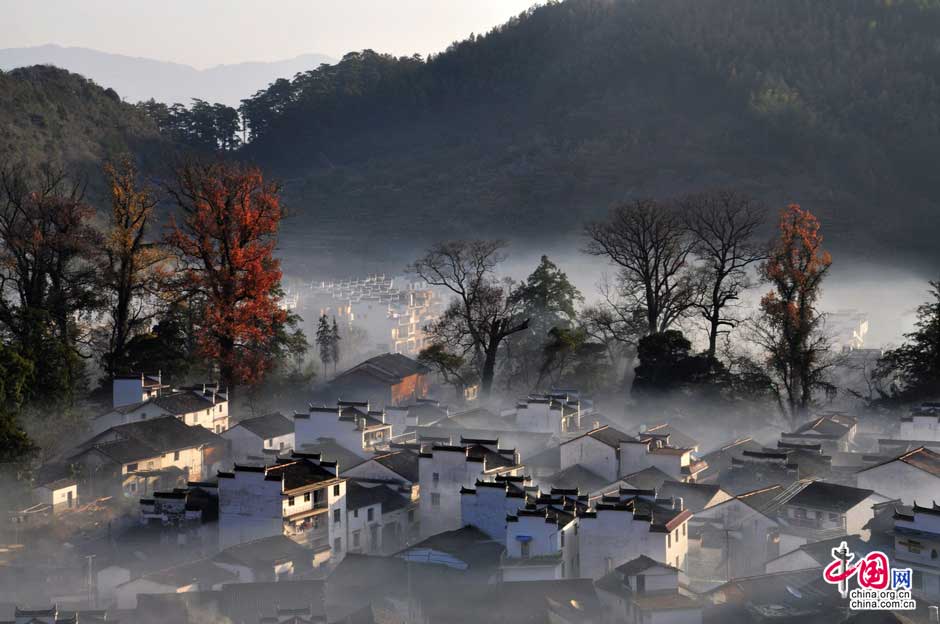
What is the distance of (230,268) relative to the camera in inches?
855

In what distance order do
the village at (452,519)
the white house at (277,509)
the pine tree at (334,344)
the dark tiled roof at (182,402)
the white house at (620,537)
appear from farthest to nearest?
1. the pine tree at (334,344)
2. the dark tiled roof at (182,402)
3. the white house at (277,509)
4. the white house at (620,537)
5. the village at (452,519)

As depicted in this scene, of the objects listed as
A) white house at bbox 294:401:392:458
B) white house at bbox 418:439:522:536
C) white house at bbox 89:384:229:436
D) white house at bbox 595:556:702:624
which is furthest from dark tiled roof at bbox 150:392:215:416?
white house at bbox 595:556:702:624

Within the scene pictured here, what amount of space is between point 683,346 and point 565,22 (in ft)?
204

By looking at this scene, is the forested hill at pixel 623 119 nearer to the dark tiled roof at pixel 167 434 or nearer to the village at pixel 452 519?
the village at pixel 452 519

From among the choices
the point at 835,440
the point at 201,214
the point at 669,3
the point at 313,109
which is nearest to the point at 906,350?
the point at 835,440

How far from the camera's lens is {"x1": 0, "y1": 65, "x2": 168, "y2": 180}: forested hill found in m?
49.2

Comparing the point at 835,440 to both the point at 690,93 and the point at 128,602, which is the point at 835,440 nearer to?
the point at 128,602

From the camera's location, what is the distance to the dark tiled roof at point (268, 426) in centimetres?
1942

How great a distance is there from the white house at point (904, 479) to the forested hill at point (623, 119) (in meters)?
32.1

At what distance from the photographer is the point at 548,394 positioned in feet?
72.9

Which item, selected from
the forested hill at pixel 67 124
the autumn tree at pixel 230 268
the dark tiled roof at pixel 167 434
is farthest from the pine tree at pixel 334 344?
the forested hill at pixel 67 124

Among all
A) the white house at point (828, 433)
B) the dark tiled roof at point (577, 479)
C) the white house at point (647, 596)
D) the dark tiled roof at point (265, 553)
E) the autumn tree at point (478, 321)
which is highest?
the autumn tree at point (478, 321)

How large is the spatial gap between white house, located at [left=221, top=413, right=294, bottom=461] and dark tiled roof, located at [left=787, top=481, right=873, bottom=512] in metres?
7.90

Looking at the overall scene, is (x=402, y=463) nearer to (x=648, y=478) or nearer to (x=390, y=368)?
(x=648, y=478)
